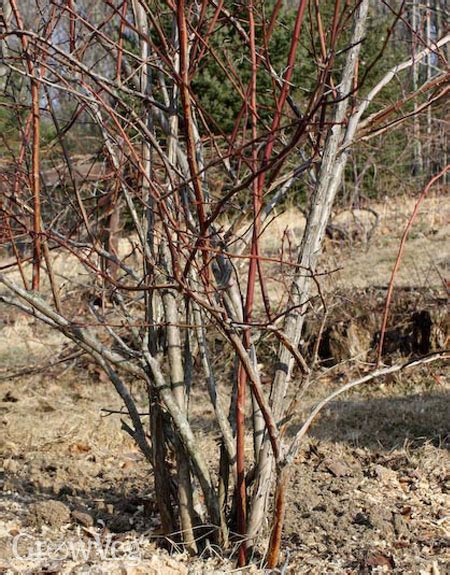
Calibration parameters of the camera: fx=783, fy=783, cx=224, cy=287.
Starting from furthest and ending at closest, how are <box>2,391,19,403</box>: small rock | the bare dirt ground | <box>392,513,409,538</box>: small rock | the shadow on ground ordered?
1. <box>2,391,19,403</box>: small rock
2. the shadow on ground
3. <box>392,513,409,538</box>: small rock
4. the bare dirt ground

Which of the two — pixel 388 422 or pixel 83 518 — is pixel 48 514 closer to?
pixel 83 518

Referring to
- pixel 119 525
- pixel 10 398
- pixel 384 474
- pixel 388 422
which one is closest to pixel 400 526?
pixel 384 474

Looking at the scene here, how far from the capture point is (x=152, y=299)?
10.2 feet

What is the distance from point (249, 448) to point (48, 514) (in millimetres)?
1465

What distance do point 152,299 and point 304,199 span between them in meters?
9.50

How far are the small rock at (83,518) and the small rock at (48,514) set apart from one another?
0.13ft

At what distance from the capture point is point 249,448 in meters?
4.64

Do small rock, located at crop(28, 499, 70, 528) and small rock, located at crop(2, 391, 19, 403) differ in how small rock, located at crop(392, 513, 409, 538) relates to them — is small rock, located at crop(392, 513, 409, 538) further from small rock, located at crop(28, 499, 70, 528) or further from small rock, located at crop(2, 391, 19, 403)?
small rock, located at crop(2, 391, 19, 403)

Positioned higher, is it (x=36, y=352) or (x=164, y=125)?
(x=164, y=125)

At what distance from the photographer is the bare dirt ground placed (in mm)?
3131

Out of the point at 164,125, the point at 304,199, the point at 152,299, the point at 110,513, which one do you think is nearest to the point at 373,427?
the point at 110,513

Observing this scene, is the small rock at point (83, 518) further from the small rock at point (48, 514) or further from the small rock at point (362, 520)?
the small rock at point (362, 520)

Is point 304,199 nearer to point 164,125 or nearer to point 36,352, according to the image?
point 36,352

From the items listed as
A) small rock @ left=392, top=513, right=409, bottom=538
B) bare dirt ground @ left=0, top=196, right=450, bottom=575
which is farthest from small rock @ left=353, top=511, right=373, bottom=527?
small rock @ left=392, top=513, right=409, bottom=538
